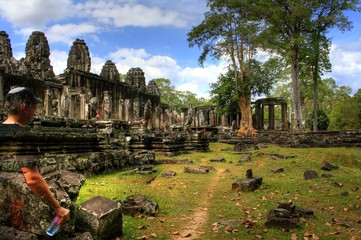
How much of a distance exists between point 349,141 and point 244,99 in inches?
438

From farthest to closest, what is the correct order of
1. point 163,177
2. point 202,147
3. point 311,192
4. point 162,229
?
1. point 202,147
2. point 163,177
3. point 311,192
4. point 162,229

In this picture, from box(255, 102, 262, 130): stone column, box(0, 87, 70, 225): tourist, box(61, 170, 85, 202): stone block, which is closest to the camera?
box(0, 87, 70, 225): tourist

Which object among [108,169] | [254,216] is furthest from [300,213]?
[108,169]

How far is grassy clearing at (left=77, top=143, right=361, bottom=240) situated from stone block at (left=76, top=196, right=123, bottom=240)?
32 cm

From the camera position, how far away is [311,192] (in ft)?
27.1

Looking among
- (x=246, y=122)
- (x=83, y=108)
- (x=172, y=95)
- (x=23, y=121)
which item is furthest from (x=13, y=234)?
(x=172, y=95)

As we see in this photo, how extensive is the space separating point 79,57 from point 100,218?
96.0ft

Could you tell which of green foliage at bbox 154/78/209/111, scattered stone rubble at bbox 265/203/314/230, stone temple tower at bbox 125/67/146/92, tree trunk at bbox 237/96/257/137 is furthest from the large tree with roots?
green foliage at bbox 154/78/209/111

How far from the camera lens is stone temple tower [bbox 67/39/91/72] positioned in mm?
31859

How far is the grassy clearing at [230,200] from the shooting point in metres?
5.50

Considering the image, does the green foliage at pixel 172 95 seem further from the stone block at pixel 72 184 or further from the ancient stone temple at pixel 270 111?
the stone block at pixel 72 184

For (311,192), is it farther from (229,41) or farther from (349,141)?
(229,41)

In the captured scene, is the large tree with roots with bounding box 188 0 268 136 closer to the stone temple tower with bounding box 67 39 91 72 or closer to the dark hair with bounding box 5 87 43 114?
the stone temple tower with bounding box 67 39 91 72

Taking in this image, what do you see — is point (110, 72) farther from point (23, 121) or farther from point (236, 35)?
point (23, 121)
